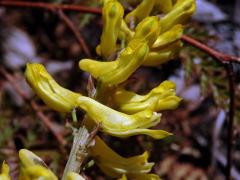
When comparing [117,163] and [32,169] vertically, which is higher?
[32,169]

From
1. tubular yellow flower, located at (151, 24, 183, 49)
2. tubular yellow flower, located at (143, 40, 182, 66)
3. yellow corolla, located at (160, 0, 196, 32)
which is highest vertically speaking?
yellow corolla, located at (160, 0, 196, 32)

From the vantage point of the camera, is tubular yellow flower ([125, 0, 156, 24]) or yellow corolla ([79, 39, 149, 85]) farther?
tubular yellow flower ([125, 0, 156, 24])

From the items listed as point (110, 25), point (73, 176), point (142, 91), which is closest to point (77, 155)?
point (73, 176)

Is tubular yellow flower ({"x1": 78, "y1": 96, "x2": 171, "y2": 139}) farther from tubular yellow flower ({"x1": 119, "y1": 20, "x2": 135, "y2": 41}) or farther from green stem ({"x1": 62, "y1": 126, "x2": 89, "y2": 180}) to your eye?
tubular yellow flower ({"x1": 119, "y1": 20, "x2": 135, "y2": 41})

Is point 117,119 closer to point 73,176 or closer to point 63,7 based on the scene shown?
point 73,176

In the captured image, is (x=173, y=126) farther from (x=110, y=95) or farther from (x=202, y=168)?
(x=110, y=95)

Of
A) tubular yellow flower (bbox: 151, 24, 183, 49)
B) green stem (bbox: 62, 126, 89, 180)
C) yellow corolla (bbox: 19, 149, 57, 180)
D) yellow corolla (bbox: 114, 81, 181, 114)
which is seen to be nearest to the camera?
yellow corolla (bbox: 19, 149, 57, 180)

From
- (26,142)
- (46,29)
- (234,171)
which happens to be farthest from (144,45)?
(46,29)

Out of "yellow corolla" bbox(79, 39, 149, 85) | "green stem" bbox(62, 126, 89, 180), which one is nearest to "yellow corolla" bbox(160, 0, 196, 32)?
"yellow corolla" bbox(79, 39, 149, 85)
